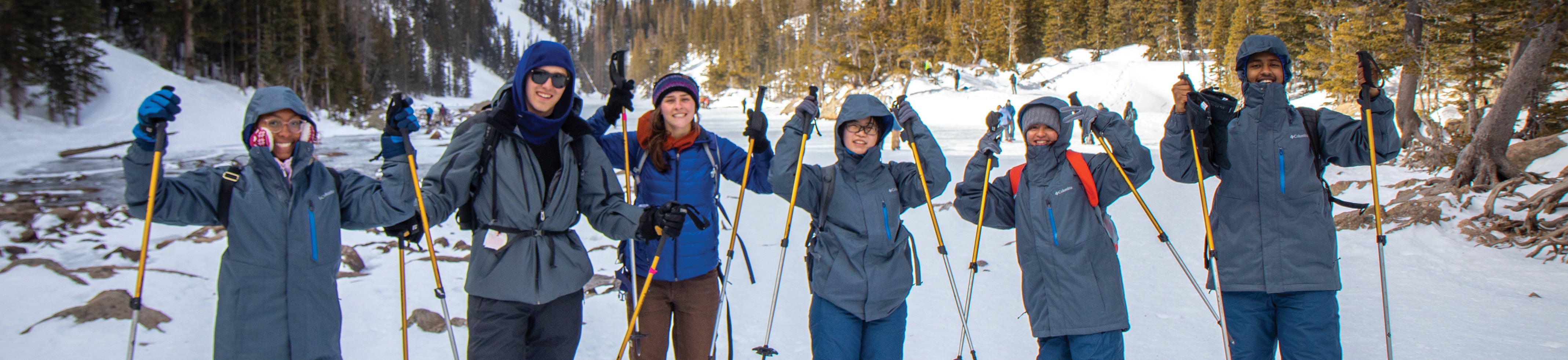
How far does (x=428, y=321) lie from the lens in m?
4.49

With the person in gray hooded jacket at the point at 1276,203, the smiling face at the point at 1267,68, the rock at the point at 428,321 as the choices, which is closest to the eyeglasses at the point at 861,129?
the person in gray hooded jacket at the point at 1276,203

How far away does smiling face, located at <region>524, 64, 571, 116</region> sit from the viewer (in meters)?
2.64

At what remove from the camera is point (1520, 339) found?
4.12 m

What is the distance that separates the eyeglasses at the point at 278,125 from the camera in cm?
251

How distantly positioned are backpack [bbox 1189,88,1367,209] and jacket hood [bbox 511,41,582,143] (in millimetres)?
2820

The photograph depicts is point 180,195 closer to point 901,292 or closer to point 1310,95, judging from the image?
point 901,292

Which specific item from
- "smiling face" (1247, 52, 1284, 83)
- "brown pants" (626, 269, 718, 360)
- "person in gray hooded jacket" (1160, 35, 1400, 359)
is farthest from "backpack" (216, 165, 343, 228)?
"smiling face" (1247, 52, 1284, 83)

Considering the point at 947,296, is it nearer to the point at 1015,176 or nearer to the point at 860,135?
the point at 1015,176

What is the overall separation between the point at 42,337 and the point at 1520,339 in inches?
354

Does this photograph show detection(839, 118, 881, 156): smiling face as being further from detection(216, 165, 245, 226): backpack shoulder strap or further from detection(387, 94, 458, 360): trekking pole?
detection(216, 165, 245, 226): backpack shoulder strap

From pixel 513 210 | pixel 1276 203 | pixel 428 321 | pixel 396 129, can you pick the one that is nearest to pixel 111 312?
pixel 428 321

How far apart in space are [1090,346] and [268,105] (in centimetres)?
339

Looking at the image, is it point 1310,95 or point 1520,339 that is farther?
point 1310,95

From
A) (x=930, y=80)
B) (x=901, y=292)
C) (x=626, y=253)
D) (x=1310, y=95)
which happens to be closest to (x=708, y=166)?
(x=626, y=253)
